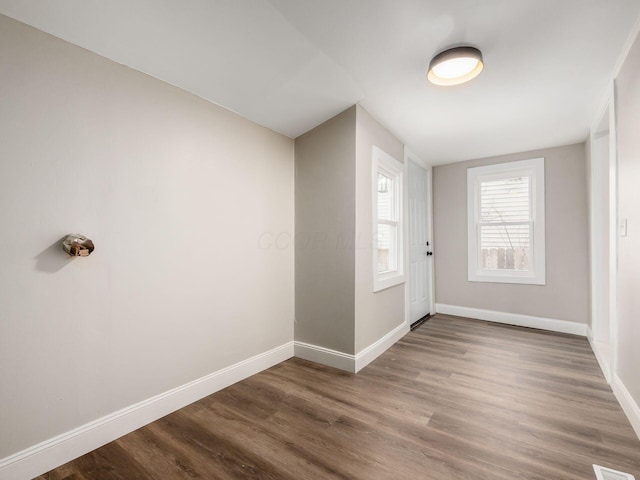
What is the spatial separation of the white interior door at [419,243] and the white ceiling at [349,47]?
1430mm

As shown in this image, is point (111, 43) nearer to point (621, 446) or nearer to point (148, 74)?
point (148, 74)

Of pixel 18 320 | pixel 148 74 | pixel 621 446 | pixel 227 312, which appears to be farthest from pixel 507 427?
pixel 148 74

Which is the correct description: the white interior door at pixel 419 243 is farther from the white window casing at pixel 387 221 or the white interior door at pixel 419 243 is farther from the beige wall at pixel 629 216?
the beige wall at pixel 629 216

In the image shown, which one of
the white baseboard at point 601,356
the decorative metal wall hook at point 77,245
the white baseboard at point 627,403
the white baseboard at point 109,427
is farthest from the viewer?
the white baseboard at point 601,356

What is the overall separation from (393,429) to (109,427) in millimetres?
1636

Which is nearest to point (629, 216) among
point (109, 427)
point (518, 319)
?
point (518, 319)

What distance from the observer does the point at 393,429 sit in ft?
5.87

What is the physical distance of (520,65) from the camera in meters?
2.13

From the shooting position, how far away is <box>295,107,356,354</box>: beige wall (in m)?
2.62

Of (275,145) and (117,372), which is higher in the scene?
(275,145)

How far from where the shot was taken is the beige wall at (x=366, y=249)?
263 cm

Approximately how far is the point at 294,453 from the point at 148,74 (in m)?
2.41

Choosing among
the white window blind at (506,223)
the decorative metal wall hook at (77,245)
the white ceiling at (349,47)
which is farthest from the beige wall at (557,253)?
the decorative metal wall hook at (77,245)

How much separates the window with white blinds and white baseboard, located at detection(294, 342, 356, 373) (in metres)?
2.65
